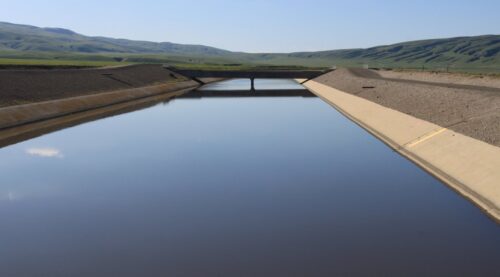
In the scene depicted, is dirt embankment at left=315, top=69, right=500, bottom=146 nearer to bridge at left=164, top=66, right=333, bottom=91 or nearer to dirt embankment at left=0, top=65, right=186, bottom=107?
bridge at left=164, top=66, right=333, bottom=91

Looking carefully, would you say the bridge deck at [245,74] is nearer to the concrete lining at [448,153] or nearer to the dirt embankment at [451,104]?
the dirt embankment at [451,104]

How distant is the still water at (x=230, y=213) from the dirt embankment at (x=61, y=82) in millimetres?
18443

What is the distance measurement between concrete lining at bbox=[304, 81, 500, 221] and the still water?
0.80 meters

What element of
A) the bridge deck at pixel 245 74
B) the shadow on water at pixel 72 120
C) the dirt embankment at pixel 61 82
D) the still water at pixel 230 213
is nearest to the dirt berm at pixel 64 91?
the dirt embankment at pixel 61 82

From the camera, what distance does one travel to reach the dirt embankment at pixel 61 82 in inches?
2211

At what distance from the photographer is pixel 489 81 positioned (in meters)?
66.4

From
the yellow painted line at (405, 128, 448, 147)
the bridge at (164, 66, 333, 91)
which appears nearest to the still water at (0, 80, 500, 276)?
the yellow painted line at (405, 128, 448, 147)

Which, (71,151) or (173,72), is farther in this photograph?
(173,72)

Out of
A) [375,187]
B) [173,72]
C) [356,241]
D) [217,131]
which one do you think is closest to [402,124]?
[217,131]

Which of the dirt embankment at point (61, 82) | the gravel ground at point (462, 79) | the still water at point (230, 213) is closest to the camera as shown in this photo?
the still water at point (230, 213)

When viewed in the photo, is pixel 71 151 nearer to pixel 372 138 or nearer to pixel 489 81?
pixel 372 138

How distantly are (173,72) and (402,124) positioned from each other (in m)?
89.8

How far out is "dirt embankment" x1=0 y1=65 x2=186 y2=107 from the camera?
5616 centimetres

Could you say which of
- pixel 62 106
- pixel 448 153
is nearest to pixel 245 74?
pixel 62 106
